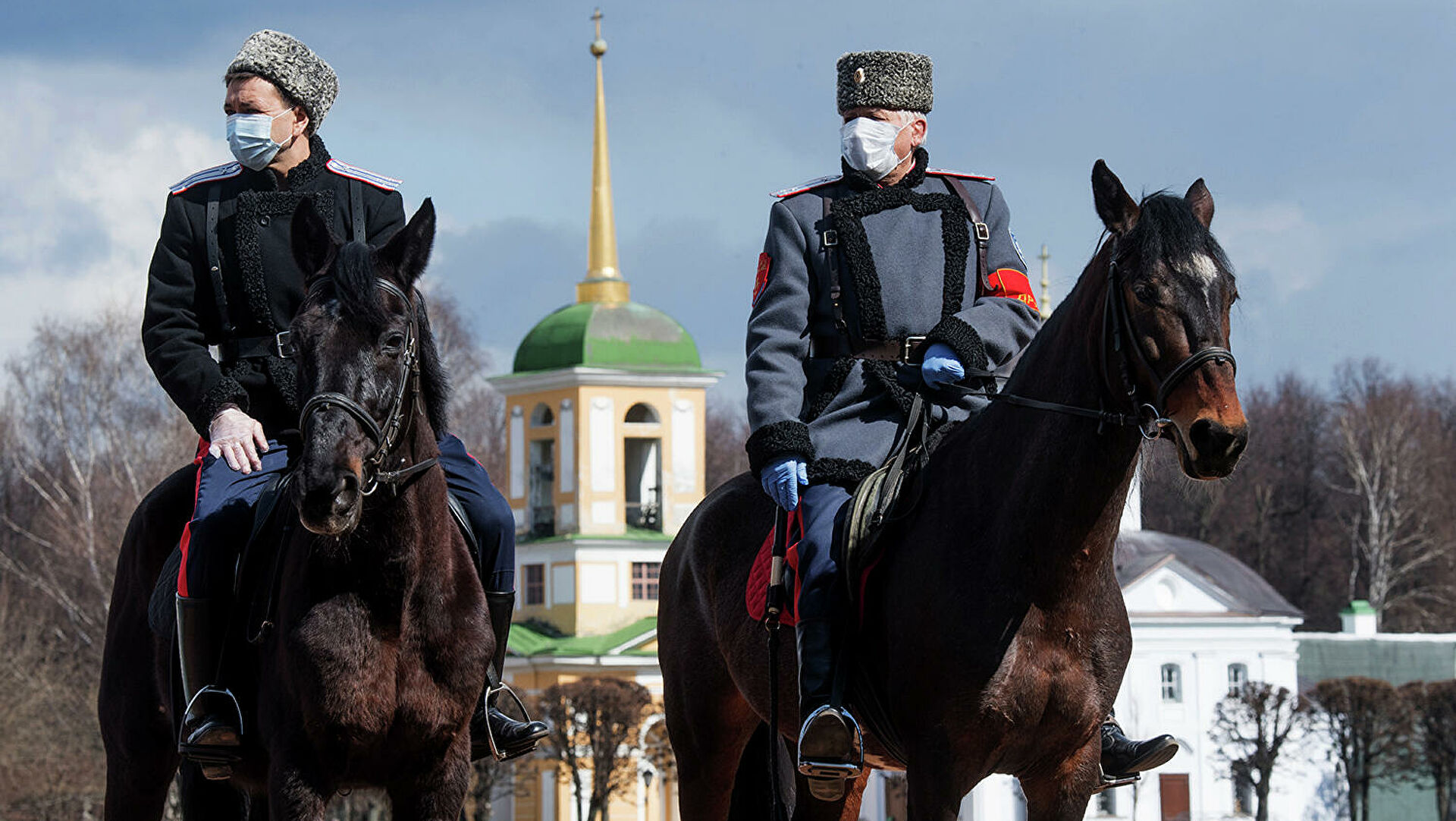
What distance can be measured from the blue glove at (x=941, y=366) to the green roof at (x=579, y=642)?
66052 millimetres

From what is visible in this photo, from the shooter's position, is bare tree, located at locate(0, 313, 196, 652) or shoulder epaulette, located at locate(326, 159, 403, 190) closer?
shoulder epaulette, located at locate(326, 159, 403, 190)

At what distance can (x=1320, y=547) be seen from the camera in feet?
292

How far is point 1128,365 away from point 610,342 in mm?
72871

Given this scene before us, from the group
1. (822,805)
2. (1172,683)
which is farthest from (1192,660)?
(822,805)


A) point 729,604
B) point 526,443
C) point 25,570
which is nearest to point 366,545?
point 729,604

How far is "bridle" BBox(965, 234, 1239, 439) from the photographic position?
262 inches

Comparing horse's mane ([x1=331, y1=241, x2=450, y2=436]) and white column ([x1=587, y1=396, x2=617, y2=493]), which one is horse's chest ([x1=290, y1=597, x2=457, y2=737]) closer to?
horse's mane ([x1=331, y1=241, x2=450, y2=436])

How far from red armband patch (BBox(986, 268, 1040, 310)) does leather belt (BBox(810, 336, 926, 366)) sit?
33cm

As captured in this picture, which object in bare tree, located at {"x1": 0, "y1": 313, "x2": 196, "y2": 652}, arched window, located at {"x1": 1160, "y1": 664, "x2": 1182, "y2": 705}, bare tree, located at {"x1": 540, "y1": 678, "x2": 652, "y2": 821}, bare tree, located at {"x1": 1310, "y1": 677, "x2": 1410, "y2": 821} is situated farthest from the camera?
arched window, located at {"x1": 1160, "y1": 664, "x2": 1182, "y2": 705}

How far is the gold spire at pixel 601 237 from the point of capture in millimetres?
81625

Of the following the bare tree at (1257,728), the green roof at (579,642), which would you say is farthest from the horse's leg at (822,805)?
the green roof at (579,642)

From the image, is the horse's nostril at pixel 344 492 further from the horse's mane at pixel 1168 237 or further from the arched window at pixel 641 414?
the arched window at pixel 641 414

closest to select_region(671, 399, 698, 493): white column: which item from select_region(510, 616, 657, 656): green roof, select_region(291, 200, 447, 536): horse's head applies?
select_region(510, 616, 657, 656): green roof

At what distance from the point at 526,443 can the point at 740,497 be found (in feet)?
234
